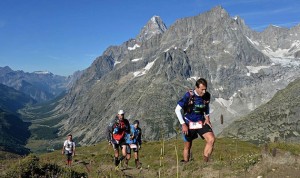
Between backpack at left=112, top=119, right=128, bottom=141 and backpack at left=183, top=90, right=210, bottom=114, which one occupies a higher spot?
backpack at left=183, top=90, right=210, bottom=114

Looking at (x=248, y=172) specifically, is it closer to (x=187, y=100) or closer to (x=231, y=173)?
(x=231, y=173)

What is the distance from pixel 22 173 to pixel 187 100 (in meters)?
9.05

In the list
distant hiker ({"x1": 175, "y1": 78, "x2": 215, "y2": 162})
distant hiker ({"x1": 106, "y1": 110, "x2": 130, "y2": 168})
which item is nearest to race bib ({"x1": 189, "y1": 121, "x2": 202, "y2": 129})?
distant hiker ({"x1": 175, "y1": 78, "x2": 215, "y2": 162})

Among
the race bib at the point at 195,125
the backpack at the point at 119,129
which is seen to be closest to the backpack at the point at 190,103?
the race bib at the point at 195,125

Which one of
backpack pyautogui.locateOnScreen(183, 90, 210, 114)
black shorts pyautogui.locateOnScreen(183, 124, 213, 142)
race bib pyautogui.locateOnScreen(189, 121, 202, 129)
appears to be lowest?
black shorts pyautogui.locateOnScreen(183, 124, 213, 142)

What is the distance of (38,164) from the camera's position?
17.6 metres

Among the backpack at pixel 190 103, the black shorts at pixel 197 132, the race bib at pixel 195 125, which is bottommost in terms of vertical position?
the black shorts at pixel 197 132

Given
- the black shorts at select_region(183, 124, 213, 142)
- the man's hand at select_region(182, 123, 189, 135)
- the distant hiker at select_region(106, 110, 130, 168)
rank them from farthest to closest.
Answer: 1. the distant hiker at select_region(106, 110, 130, 168)
2. the black shorts at select_region(183, 124, 213, 142)
3. the man's hand at select_region(182, 123, 189, 135)

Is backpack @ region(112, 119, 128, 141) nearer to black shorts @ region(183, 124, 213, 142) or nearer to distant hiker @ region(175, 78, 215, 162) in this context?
black shorts @ region(183, 124, 213, 142)

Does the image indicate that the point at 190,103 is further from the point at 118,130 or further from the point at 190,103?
the point at 118,130

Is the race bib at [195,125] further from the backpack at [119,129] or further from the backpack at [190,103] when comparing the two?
the backpack at [119,129]

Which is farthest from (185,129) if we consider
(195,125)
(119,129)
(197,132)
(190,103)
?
(119,129)

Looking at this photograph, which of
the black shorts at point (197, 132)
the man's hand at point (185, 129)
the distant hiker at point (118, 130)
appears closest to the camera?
the man's hand at point (185, 129)

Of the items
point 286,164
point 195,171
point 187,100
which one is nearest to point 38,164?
point 195,171
